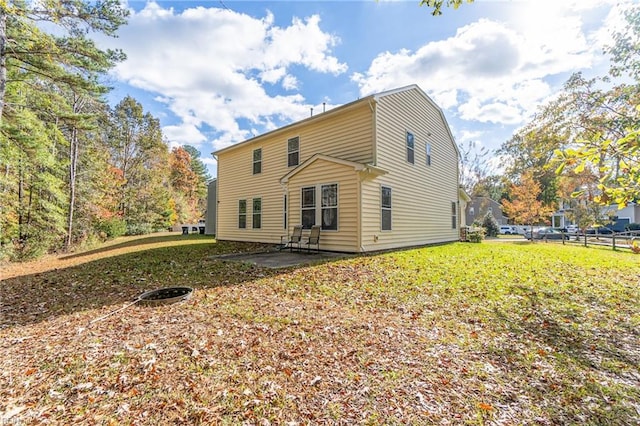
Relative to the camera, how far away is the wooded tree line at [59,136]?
299 inches

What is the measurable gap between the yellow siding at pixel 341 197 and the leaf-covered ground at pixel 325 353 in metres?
3.42

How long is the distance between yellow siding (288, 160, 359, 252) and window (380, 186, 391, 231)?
1380 mm

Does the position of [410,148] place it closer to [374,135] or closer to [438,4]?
[374,135]

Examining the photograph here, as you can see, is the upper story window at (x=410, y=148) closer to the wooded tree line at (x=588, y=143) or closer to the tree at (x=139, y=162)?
the wooded tree line at (x=588, y=143)

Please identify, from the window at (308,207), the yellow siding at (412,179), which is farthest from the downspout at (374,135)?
the window at (308,207)

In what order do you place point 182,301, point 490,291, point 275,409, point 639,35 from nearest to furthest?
point 275,409, point 182,301, point 490,291, point 639,35

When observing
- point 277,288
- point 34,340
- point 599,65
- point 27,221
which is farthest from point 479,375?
point 27,221

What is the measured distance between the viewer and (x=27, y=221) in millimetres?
12984

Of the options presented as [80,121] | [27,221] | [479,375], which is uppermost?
[80,121]

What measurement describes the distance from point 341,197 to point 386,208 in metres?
1.94

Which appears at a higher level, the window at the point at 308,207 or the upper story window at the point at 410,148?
the upper story window at the point at 410,148

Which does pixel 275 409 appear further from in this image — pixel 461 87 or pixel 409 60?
pixel 461 87

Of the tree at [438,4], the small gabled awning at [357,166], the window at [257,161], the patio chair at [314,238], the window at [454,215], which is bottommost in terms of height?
the patio chair at [314,238]

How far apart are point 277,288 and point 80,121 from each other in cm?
1281
